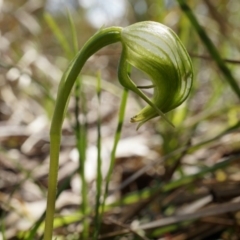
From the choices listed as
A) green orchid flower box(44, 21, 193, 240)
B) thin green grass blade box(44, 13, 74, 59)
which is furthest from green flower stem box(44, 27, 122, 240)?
thin green grass blade box(44, 13, 74, 59)

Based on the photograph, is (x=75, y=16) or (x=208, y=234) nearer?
(x=208, y=234)

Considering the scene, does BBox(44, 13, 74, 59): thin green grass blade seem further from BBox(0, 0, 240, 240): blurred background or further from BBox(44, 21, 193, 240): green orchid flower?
BBox(44, 21, 193, 240): green orchid flower

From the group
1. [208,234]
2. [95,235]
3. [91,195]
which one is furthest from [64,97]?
[91,195]

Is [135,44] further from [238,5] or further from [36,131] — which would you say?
[238,5]

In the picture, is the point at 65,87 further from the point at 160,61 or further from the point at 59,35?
the point at 59,35

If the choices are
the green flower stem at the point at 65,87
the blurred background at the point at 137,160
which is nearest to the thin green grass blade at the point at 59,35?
the blurred background at the point at 137,160

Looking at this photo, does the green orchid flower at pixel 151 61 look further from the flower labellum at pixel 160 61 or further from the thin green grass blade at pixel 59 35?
the thin green grass blade at pixel 59 35
